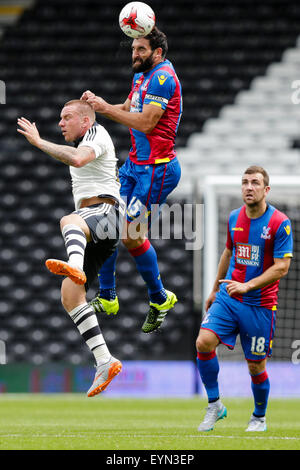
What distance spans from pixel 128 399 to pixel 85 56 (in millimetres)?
6132

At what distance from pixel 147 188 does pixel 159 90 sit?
0.71m

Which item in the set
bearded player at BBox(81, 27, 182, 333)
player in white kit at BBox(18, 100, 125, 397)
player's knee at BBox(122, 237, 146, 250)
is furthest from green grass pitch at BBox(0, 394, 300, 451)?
player's knee at BBox(122, 237, 146, 250)

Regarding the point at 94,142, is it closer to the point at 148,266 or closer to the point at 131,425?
the point at 148,266

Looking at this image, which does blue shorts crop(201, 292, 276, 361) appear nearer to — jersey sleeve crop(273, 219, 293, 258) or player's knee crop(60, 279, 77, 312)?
jersey sleeve crop(273, 219, 293, 258)

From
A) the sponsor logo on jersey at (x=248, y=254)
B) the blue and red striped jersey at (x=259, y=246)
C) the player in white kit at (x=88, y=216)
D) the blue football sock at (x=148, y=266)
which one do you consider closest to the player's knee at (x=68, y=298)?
the player in white kit at (x=88, y=216)

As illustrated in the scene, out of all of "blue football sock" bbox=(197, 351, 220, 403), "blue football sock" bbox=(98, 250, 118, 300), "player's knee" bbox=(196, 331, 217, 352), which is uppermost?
"blue football sock" bbox=(98, 250, 118, 300)

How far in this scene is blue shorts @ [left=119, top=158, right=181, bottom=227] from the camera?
20.4 ft

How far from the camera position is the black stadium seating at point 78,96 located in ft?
40.8

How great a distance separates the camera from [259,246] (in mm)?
6395

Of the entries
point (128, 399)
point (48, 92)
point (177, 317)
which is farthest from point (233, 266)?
point (48, 92)

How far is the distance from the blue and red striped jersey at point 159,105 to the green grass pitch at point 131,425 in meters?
1.96

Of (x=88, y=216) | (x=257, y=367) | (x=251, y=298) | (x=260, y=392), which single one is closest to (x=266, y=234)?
(x=251, y=298)

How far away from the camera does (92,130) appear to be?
19.0 feet

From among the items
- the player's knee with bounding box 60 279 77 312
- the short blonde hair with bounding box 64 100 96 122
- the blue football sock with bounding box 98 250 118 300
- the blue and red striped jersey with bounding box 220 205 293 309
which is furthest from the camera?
the blue football sock with bounding box 98 250 118 300
